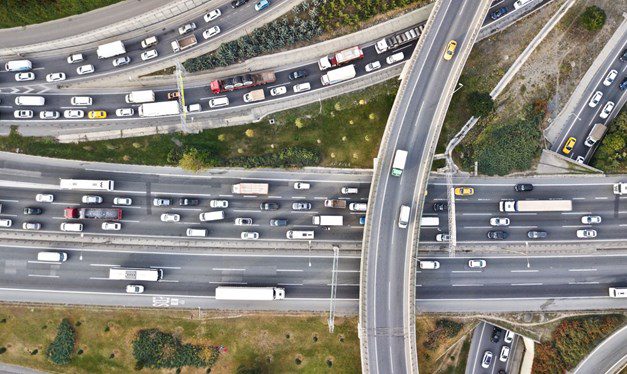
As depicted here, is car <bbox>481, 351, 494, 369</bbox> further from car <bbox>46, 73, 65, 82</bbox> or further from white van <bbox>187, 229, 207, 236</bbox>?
car <bbox>46, 73, 65, 82</bbox>

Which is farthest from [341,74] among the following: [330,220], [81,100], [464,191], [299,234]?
[81,100]

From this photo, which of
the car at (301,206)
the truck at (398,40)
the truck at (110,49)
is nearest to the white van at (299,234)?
the car at (301,206)

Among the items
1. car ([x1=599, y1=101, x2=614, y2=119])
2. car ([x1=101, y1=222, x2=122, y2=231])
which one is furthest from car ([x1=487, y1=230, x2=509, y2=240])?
car ([x1=101, y1=222, x2=122, y2=231])

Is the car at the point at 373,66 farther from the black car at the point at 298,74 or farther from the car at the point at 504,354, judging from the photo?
the car at the point at 504,354

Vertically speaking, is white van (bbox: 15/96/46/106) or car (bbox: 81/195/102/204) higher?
white van (bbox: 15/96/46/106)

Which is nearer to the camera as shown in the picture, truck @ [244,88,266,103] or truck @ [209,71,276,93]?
truck @ [209,71,276,93]

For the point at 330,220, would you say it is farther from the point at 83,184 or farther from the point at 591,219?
the point at 591,219

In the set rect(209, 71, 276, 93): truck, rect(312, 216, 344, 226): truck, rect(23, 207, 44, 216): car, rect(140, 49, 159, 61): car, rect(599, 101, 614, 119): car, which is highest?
rect(140, 49, 159, 61): car
